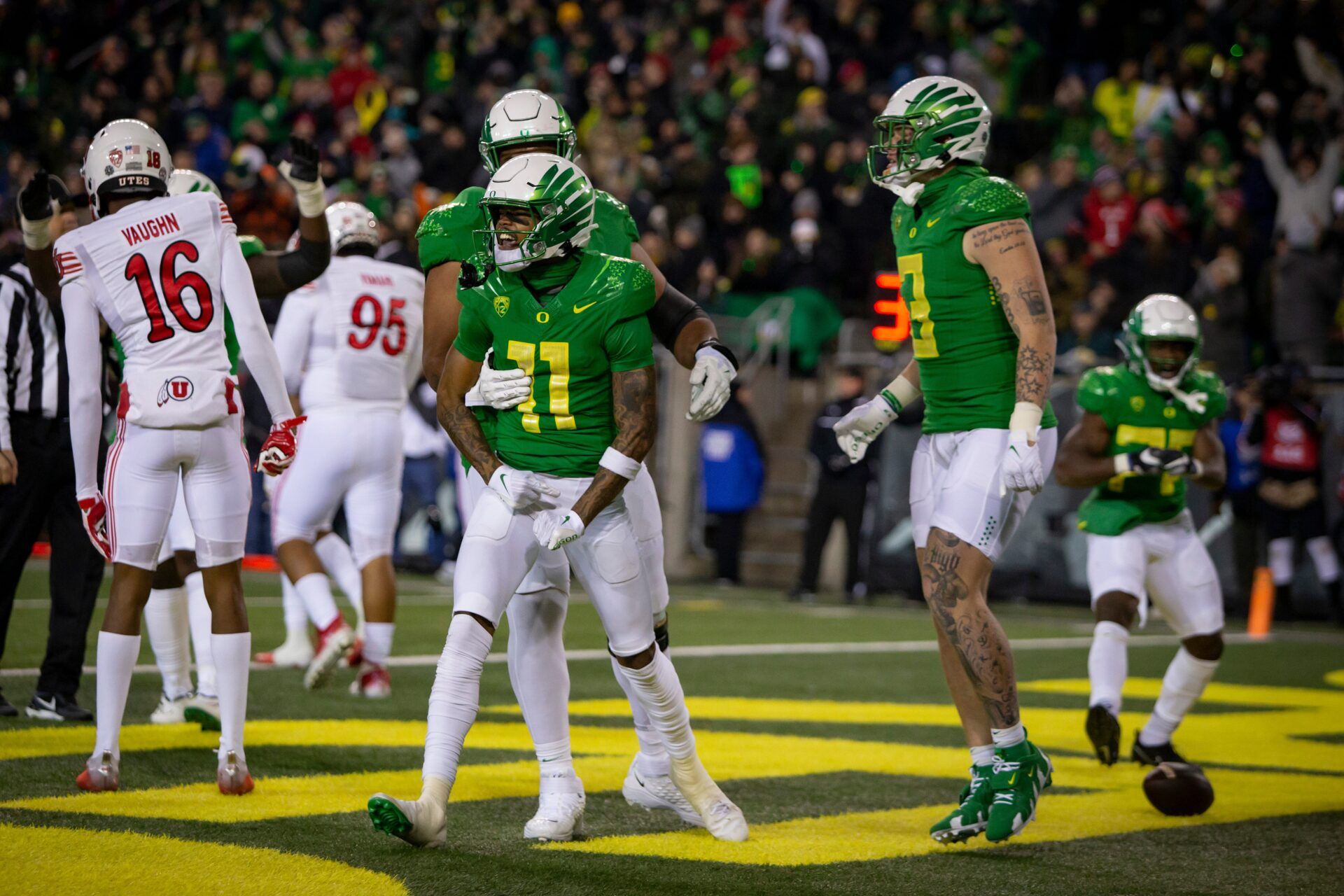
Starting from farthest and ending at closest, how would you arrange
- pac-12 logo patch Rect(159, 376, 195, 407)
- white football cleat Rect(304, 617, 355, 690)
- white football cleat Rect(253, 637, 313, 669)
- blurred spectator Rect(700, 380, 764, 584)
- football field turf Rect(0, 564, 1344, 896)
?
blurred spectator Rect(700, 380, 764, 584)
white football cleat Rect(253, 637, 313, 669)
white football cleat Rect(304, 617, 355, 690)
pac-12 logo patch Rect(159, 376, 195, 407)
football field turf Rect(0, 564, 1344, 896)

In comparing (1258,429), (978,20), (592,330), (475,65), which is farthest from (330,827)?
(475,65)

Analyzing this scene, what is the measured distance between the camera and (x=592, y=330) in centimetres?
489

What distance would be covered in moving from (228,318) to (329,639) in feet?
6.24

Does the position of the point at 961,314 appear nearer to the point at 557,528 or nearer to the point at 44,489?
the point at 557,528

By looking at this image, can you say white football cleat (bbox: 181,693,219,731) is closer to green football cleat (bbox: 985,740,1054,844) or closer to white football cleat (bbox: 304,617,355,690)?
white football cleat (bbox: 304,617,355,690)

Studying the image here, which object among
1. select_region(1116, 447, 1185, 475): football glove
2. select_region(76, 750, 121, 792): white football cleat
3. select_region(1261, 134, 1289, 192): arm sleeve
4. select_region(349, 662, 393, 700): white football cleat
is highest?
select_region(1261, 134, 1289, 192): arm sleeve

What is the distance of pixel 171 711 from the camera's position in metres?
7.17

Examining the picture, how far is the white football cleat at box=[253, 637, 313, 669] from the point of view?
9.25 meters

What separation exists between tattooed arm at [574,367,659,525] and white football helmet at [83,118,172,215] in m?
1.82

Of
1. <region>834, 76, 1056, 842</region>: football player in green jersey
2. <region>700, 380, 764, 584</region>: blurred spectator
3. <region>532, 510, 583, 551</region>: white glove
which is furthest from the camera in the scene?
<region>700, 380, 764, 584</region>: blurred spectator

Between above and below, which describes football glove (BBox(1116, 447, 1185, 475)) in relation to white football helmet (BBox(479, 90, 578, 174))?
below

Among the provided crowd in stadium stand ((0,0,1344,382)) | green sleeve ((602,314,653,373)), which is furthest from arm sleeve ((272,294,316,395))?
crowd in stadium stand ((0,0,1344,382))

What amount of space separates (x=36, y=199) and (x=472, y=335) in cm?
211

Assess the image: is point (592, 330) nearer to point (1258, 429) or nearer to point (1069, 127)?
point (1258, 429)
